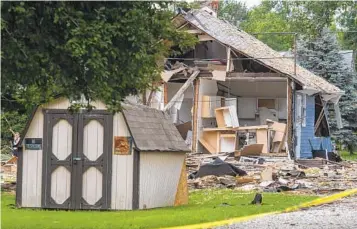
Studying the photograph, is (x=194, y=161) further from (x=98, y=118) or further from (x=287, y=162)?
(x=98, y=118)

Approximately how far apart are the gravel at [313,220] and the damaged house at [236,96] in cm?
1796

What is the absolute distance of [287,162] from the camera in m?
33.8

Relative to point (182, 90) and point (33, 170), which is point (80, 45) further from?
point (182, 90)

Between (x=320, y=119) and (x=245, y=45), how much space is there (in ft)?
25.6

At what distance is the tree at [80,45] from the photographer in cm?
847

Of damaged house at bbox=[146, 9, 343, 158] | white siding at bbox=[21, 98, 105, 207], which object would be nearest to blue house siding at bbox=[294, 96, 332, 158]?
damaged house at bbox=[146, 9, 343, 158]

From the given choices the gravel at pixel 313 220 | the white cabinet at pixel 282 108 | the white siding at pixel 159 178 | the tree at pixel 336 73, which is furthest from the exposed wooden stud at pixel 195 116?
the gravel at pixel 313 220

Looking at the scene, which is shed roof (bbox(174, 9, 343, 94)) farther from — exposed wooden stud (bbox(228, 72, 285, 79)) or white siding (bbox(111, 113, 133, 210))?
white siding (bbox(111, 113, 133, 210))

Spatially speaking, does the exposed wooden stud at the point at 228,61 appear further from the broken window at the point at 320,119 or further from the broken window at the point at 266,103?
the broken window at the point at 320,119

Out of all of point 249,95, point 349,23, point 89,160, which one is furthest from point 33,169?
point 349,23

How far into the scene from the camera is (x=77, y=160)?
17.5m

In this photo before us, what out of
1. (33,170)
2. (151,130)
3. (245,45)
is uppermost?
(245,45)

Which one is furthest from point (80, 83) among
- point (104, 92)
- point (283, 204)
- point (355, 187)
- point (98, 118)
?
point (355, 187)

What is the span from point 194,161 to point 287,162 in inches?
168
